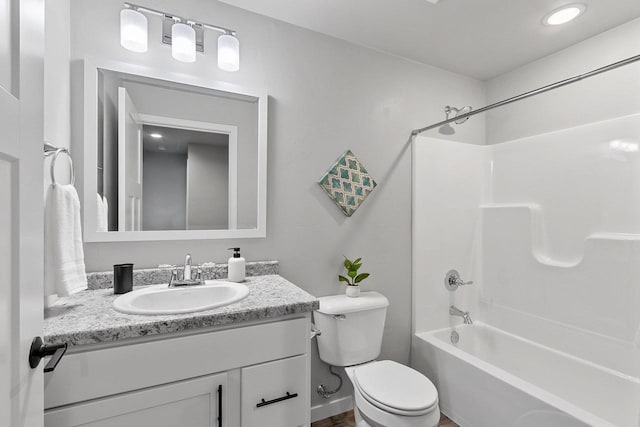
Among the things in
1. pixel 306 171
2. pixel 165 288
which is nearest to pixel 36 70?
pixel 165 288

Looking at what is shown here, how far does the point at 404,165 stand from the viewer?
7.05 ft

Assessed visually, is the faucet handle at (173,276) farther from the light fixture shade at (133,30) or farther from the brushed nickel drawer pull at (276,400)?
the light fixture shade at (133,30)

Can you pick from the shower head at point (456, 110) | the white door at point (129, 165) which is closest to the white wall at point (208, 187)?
the white door at point (129, 165)

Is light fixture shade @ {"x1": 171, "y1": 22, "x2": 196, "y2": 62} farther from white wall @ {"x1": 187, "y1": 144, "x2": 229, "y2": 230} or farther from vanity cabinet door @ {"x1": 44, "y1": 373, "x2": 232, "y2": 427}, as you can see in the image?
vanity cabinet door @ {"x1": 44, "y1": 373, "x2": 232, "y2": 427}

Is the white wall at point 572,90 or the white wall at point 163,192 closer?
the white wall at point 163,192

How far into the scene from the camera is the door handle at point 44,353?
2.04 feet

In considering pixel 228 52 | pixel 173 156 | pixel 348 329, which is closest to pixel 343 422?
pixel 348 329

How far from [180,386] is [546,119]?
8.62 ft

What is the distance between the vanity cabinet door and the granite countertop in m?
0.18

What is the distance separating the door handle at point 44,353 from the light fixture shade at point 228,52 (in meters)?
1.36

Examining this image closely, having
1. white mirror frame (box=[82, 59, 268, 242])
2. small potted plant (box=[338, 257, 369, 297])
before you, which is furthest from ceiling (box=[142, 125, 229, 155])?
small potted plant (box=[338, 257, 369, 297])

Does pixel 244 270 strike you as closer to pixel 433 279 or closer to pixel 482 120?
pixel 433 279

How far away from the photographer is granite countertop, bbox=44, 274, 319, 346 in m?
0.87

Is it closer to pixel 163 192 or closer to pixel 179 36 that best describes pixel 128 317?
pixel 163 192
